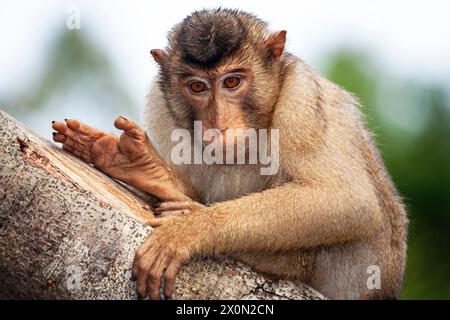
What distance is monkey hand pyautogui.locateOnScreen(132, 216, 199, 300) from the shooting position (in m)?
6.34

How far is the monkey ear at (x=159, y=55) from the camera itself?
9.06m

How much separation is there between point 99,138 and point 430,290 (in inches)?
452

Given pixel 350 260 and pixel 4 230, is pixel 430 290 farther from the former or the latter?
pixel 4 230

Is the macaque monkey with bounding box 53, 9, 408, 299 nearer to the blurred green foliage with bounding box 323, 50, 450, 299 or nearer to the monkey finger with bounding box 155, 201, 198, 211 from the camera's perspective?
the monkey finger with bounding box 155, 201, 198, 211

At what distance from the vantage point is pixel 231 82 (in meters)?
8.56

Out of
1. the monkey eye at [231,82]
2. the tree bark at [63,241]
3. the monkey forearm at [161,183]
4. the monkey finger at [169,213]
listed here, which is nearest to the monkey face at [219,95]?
the monkey eye at [231,82]

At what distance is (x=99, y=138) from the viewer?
26.6 feet

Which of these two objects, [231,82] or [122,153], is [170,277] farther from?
[231,82]

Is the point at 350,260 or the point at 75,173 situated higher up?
the point at 75,173

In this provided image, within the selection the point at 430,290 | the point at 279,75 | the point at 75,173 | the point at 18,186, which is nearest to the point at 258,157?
the point at 279,75

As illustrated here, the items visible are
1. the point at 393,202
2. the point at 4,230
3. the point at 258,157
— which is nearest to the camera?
the point at 4,230

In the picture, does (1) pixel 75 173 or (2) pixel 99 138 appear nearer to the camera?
(1) pixel 75 173

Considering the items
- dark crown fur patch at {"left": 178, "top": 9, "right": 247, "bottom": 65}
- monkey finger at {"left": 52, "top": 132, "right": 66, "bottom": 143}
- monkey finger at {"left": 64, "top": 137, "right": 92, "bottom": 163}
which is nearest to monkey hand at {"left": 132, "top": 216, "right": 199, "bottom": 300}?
monkey finger at {"left": 64, "top": 137, "right": 92, "bottom": 163}

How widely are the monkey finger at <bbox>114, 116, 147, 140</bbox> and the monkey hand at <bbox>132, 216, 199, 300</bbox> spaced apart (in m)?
1.27
